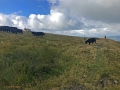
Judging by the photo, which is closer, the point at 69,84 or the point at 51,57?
the point at 69,84

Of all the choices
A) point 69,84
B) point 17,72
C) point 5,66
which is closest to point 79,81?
point 69,84

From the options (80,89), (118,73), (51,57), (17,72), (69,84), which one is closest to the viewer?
(80,89)

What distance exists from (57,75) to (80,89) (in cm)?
276

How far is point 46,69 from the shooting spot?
12281 millimetres

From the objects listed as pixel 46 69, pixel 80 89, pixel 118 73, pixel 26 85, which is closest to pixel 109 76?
pixel 118 73

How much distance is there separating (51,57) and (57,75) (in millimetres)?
3447

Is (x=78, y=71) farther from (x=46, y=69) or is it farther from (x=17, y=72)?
(x=17, y=72)

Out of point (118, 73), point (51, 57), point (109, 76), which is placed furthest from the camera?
point (51, 57)

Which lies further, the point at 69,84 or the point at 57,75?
the point at 57,75

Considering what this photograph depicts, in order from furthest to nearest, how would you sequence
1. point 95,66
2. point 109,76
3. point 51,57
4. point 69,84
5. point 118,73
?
point 51,57 → point 95,66 → point 118,73 → point 109,76 → point 69,84

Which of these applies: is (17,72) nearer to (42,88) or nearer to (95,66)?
(42,88)

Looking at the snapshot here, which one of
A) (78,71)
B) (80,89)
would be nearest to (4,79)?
(80,89)

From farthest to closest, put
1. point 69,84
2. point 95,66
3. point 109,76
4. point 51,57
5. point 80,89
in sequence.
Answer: point 51,57
point 95,66
point 109,76
point 69,84
point 80,89

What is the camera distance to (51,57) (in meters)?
14.9
